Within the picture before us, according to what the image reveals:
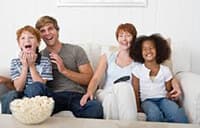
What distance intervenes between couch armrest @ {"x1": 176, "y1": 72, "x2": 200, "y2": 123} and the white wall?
0.66 meters

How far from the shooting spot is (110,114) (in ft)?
6.41

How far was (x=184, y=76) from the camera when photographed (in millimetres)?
2334

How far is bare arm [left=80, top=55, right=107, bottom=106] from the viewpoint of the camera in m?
2.18

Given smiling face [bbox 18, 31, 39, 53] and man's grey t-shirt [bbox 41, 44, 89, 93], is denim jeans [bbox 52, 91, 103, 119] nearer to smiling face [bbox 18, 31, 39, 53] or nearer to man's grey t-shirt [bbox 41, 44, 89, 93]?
man's grey t-shirt [bbox 41, 44, 89, 93]

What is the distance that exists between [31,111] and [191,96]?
1.00 m

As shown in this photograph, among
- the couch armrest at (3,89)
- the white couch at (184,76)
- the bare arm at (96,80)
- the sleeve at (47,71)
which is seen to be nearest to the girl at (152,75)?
the white couch at (184,76)

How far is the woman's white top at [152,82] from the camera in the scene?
2256 millimetres

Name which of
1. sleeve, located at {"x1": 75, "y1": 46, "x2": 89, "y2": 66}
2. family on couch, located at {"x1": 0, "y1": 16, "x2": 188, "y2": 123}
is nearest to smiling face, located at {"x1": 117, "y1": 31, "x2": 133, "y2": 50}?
family on couch, located at {"x1": 0, "y1": 16, "x2": 188, "y2": 123}

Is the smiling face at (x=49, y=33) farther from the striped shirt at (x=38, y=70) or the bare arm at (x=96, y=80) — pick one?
the bare arm at (x=96, y=80)

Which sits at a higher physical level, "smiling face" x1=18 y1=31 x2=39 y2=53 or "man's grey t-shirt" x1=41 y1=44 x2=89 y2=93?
"smiling face" x1=18 y1=31 x2=39 y2=53

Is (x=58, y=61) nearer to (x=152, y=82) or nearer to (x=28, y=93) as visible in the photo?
(x=28, y=93)

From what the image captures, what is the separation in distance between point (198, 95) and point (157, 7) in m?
1.18

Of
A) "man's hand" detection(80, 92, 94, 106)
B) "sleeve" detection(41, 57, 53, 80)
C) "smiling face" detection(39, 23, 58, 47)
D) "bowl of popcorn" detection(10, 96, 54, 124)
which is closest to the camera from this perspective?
"bowl of popcorn" detection(10, 96, 54, 124)

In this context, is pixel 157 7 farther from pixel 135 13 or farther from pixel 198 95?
pixel 198 95
